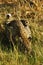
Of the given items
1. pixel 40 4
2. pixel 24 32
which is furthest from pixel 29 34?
pixel 40 4

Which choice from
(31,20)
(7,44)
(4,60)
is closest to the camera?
(4,60)

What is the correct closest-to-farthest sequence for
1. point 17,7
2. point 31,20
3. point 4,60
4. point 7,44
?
point 4,60
point 7,44
point 31,20
point 17,7

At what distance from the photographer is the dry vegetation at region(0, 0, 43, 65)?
4.67 metres

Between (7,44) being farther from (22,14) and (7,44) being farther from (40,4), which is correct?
(40,4)

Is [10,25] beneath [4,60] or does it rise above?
above

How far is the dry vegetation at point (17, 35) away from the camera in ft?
15.3

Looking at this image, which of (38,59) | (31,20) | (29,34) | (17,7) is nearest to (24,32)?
(29,34)

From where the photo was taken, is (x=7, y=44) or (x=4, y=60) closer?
(x=4, y=60)

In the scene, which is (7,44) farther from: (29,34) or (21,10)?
(21,10)

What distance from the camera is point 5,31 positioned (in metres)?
5.24

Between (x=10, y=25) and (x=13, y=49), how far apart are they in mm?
519

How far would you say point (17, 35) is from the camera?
196 inches

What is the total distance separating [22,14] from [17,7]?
0.94ft

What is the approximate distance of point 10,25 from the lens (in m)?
5.16
